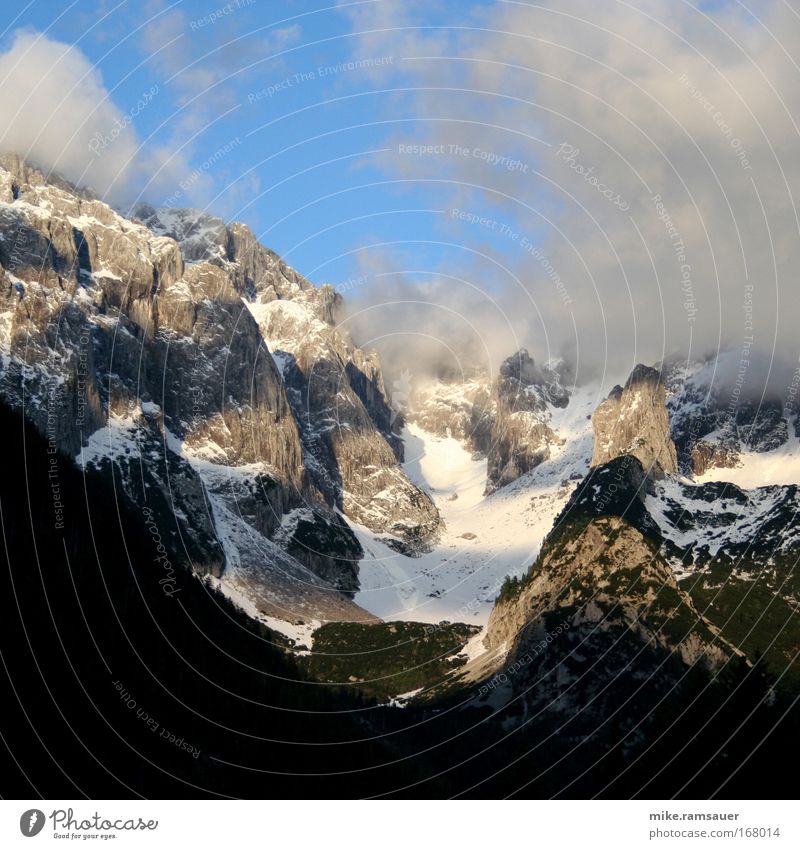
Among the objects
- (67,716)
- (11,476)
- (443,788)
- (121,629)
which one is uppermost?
(11,476)

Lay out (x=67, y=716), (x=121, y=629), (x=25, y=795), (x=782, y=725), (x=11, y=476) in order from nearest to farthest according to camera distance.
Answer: (x=25, y=795)
(x=782, y=725)
(x=67, y=716)
(x=11, y=476)
(x=121, y=629)

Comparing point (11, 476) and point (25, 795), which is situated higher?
point (11, 476)

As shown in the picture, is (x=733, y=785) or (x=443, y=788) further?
(x=443, y=788)

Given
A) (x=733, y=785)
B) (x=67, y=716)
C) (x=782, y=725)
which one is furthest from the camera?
(x=67, y=716)
